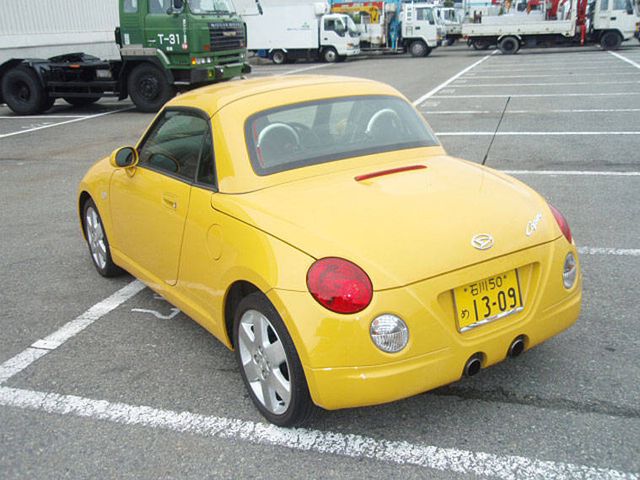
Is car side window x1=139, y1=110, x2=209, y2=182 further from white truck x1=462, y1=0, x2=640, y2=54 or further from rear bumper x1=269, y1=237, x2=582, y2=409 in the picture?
white truck x1=462, y1=0, x2=640, y2=54

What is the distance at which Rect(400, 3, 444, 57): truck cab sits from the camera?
31281 millimetres

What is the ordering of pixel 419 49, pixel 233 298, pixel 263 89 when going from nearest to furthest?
1. pixel 233 298
2. pixel 263 89
3. pixel 419 49

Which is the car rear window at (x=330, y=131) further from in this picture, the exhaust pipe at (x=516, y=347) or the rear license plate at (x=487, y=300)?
the exhaust pipe at (x=516, y=347)

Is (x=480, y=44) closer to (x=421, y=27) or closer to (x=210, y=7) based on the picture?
(x=421, y=27)

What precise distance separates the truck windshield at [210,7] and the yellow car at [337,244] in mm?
11265

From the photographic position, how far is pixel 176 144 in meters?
3.91

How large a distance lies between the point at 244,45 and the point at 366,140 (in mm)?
13736

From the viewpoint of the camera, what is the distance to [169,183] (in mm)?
3713

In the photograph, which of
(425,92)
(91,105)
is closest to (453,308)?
(425,92)

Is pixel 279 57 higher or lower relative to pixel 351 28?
lower

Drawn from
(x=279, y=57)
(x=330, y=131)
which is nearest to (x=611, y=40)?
(x=279, y=57)

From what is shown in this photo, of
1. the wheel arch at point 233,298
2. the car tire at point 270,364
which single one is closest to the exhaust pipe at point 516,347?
the car tire at point 270,364

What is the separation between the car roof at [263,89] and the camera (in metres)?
3.66

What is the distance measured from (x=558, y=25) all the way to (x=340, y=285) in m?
30.8
